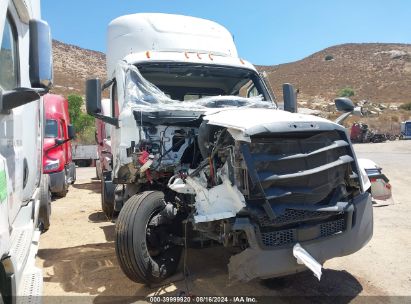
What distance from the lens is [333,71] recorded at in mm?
71750

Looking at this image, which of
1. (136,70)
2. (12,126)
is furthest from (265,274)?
(136,70)

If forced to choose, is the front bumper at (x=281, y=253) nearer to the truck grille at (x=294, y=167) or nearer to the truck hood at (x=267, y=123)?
the truck grille at (x=294, y=167)

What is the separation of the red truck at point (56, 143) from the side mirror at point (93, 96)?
11.8 feet

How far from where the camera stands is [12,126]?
10.3 feet

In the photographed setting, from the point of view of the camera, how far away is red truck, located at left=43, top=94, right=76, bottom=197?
33.6ft

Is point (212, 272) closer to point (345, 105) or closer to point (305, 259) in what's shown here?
point (305, 259)

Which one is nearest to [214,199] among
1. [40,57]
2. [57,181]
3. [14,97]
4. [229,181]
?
[229,181]

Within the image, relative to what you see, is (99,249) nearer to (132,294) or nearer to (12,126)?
(132,294)

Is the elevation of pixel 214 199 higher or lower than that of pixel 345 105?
lower

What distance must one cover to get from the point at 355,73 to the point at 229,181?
7167cm

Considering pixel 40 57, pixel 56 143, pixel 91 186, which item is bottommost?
pixel 91 186

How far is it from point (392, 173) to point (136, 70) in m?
11.6

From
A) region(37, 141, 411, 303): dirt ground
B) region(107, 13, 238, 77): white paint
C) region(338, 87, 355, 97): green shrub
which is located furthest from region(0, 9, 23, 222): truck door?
region(338, 87, 355, 97): green shrub

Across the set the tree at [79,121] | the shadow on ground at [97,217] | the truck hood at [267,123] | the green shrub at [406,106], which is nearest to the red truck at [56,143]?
the shadow on ground at [97,217]
